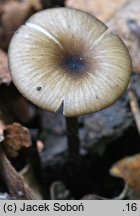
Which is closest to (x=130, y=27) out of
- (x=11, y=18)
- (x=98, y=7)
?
(x=98, y=7)

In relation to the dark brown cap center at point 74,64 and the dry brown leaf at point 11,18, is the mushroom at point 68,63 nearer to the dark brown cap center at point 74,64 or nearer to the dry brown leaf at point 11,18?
the dark brown cap center at point 74,64

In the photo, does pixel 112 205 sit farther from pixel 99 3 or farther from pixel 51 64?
pixel 99 3

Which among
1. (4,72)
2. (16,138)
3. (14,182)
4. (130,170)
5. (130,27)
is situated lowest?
(130,170)

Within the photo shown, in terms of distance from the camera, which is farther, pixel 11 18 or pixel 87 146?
pixel 11 18

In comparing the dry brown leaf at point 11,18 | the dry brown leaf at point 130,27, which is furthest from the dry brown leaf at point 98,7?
the dry brown leaf at point 11,18

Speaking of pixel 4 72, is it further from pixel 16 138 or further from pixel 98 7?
pixel 98 7

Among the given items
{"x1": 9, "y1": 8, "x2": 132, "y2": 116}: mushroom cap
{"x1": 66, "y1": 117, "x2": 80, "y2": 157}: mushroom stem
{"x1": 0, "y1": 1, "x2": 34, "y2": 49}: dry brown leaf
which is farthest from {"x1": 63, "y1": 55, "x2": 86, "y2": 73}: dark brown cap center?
{"x1": 0, "y1": 1, "x2": 34, "y2": 49}: dry brown leaf
